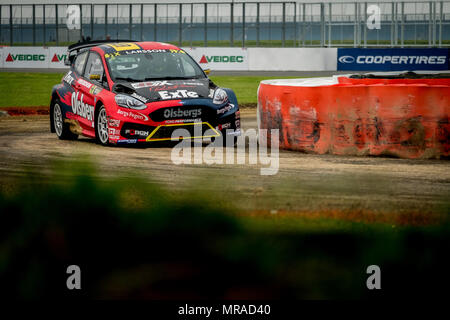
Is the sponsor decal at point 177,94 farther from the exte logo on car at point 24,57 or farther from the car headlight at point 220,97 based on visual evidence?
the exte logo on car at point 24,57

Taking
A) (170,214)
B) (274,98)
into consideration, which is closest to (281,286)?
(170,214)

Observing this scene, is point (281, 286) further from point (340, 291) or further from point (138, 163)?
point (138, 163)

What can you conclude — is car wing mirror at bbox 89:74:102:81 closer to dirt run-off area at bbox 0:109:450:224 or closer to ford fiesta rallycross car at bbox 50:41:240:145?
ford fiesta rallycross car at bbox 50:41:240:145

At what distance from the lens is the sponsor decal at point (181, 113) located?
383 inches

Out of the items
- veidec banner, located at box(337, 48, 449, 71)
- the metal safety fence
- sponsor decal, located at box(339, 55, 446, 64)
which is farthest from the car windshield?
the metal safety fence

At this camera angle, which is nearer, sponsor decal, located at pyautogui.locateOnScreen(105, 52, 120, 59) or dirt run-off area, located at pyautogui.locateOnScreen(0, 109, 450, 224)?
dirt run-off area, located at pyautogui.locateOnScreen(0, 109, 450, 224)

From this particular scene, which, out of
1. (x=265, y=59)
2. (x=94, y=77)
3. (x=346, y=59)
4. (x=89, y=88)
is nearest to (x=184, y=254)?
(x=94, y=77)

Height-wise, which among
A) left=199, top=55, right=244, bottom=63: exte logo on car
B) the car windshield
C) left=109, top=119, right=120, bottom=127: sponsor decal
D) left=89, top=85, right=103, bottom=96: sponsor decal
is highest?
left=199, top=55, right=244, bottom=63: exte logo on car

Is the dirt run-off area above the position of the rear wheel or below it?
below

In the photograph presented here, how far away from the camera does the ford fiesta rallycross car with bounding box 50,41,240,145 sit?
382 inches

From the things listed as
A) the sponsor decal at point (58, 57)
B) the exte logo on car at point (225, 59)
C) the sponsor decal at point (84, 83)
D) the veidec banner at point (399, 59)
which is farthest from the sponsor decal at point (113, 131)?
the sponsor decal at point (58, 57)

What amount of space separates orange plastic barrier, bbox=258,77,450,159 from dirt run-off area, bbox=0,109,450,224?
21 cm

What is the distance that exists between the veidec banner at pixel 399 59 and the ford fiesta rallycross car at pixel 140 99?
75.8 feet

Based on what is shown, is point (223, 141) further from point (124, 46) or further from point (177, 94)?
point (124, 46)
